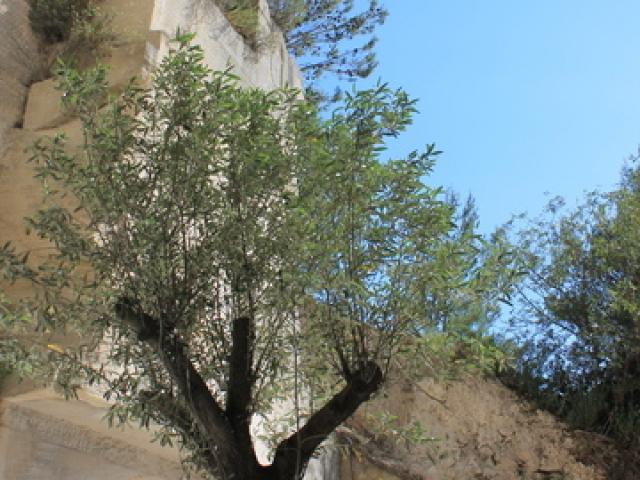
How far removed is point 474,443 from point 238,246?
570cm

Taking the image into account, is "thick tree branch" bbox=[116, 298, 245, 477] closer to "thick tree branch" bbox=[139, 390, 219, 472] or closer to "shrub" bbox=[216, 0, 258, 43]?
"thick tree branch" bbox=[139, 390, 219, 472]

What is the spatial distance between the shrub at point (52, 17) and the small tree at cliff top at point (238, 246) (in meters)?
3.11

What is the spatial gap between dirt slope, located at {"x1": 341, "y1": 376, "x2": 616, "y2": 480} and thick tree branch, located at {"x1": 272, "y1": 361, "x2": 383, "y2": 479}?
4.37 metres

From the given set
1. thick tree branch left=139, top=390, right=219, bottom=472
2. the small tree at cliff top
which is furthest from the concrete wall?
thick tree branch left=139, top=390, right=219, bottom=472

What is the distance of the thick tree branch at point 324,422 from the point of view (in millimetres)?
4004

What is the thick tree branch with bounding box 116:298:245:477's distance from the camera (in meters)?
3.84

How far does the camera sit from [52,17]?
22.8ft

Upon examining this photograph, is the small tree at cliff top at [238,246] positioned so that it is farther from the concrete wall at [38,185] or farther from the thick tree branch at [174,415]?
the concrete wall at [38,185]

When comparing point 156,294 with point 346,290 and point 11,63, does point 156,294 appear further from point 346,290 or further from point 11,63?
point 11,63

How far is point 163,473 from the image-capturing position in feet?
21.0

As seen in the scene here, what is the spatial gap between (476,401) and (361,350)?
5.51 meters

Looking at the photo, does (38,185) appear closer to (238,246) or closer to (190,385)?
(238,246)

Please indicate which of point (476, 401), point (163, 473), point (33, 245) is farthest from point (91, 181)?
point (476, 401)

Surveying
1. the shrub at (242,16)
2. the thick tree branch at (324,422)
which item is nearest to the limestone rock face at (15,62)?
the shrub at (242,16)
